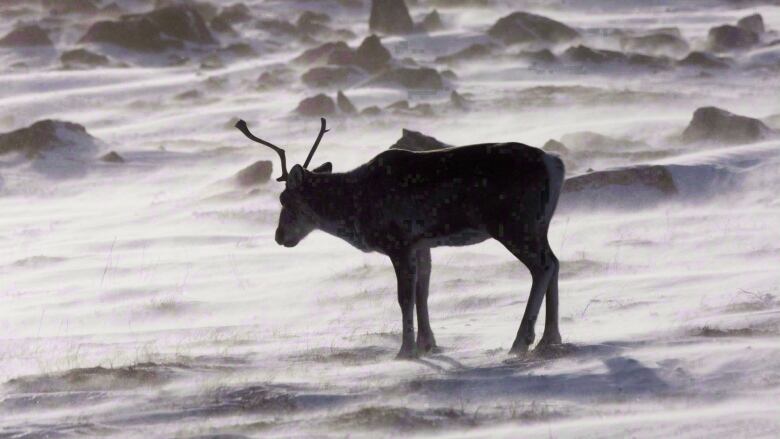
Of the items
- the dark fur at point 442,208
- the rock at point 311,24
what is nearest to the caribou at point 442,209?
the dark fur at point 442,208

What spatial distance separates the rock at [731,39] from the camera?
46.1 m

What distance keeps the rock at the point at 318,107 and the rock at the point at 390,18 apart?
60.7 feet

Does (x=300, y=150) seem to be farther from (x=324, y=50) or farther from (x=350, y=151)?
(x=324, y=50)

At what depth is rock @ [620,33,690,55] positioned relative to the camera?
47.9 metres

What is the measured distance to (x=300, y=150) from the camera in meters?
30.7

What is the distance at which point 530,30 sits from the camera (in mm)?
50188

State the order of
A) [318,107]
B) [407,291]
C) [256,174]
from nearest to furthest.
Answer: [407,291], [256,174], [318,107]

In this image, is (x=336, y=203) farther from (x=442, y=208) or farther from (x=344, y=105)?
(x=344, y=105)

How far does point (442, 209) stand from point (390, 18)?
152 feet

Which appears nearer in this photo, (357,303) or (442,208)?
(442,208)

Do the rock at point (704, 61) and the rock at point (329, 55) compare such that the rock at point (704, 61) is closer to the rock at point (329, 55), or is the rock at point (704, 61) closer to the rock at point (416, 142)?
the rock at point (329, 55)

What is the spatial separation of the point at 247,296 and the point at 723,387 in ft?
27.0

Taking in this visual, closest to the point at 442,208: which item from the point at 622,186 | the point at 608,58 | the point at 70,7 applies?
the point at 622,186

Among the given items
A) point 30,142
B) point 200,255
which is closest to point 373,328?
point 200,255
